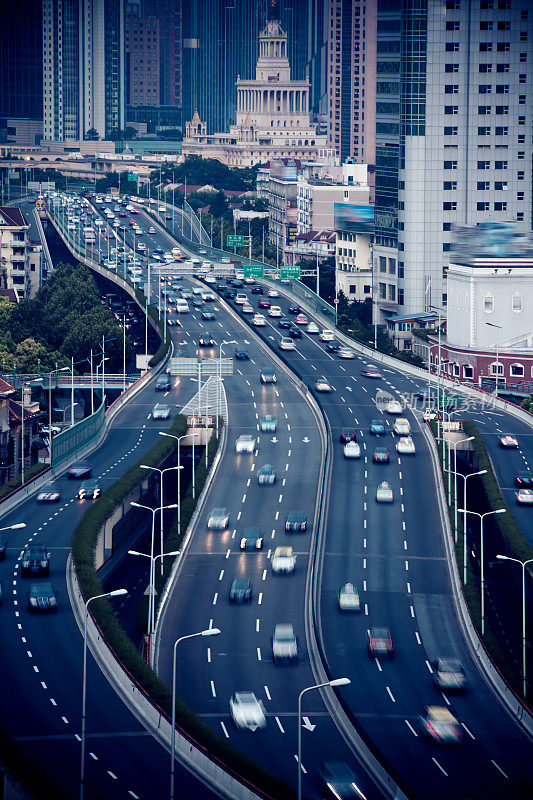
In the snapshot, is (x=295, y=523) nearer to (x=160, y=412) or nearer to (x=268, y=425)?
(x=268, y=425)

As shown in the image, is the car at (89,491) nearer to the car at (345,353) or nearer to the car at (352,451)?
the car at (352,451)

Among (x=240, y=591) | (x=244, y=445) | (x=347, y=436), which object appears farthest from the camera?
(x=347, y=436)

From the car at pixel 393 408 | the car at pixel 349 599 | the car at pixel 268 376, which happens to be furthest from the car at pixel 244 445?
the car at pixel 349 599

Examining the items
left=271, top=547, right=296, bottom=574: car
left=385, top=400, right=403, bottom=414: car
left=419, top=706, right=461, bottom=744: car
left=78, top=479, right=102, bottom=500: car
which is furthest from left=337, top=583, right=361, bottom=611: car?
left=385, top=400, right=403, bottom=414: car

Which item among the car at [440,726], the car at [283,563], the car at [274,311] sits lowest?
the car at [440,726]

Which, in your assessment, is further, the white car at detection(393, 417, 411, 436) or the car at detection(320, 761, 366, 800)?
the white car at detection(393, 417, 411, 436)

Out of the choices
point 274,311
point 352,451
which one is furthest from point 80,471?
point 274,311

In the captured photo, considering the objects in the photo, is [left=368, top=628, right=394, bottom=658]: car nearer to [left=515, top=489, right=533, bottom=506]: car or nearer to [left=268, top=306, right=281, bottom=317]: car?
[left=515, top=489, right=533, bottom=506]: car
